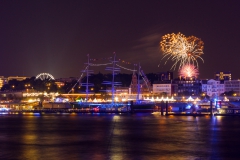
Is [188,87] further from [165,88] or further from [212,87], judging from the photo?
[212,87]

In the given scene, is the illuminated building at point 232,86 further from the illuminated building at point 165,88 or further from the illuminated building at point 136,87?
the illuminated building at point 136,87

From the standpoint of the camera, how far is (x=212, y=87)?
128250mm

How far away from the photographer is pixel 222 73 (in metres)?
171

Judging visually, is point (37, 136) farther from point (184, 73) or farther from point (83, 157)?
point (184, 73)

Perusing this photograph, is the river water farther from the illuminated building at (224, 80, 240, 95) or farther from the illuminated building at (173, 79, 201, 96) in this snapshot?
the illuminated building at (224, 80, 240, 95)

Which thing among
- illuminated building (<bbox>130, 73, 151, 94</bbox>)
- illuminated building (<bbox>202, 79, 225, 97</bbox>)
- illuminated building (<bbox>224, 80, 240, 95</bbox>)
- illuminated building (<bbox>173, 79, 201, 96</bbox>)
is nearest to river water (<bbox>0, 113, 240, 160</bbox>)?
illuminated building (<bbox>130, 73, 151, 94</bbox>)

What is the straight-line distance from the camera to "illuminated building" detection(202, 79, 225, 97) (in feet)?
412

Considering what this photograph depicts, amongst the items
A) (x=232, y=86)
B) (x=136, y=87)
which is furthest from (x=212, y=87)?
(x=136, y=87)

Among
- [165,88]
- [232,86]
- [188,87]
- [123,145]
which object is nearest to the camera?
[123,145]

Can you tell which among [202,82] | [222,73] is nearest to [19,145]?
[202,82]

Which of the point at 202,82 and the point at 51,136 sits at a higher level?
the point at 202,82

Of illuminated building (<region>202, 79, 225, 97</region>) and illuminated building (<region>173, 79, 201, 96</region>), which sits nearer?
illuminated building (<region>173, 79, 201, 96</region>)

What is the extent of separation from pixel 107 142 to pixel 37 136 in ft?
17.1

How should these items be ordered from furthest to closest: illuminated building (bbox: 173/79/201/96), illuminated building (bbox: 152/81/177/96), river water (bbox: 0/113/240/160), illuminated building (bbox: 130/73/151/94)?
illuminated building (bbox: 152/81/177/96) → illuminated building (bbox: 173/79/201/96) → illuminated building (bbox: 130/73/151/94) → river water (bbox: 0/113/240/160)
